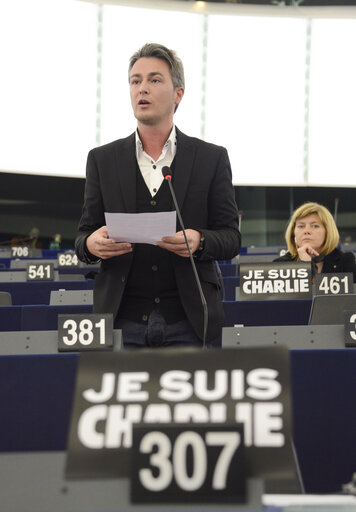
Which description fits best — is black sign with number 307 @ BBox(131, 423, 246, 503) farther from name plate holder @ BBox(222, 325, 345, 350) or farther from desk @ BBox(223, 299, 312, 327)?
desk @ BBox(223, 299, 312, 327)

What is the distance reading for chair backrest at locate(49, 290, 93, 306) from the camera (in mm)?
5582

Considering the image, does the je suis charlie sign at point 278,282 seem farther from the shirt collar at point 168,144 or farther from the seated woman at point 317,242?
the shirt collar at point 168,144

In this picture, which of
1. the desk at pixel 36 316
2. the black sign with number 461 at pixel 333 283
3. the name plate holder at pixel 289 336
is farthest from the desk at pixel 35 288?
the name plate holder at pixel 289 336

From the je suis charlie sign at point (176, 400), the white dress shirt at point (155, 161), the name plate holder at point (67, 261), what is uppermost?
the white dress shirt at point (155, 161)

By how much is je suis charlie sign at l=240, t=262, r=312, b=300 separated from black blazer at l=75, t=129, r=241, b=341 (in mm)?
1965

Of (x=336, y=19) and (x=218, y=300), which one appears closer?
(x=218, y=300)

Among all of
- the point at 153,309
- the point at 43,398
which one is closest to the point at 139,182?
the point at 153,309

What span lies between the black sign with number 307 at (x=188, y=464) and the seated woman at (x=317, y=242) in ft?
14.3

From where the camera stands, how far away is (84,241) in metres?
2.72

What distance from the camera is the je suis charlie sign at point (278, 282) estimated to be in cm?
477

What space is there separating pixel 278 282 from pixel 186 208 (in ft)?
6.91

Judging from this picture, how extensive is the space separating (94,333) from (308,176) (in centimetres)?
1386

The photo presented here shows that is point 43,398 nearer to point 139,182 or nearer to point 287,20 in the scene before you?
point 139,182

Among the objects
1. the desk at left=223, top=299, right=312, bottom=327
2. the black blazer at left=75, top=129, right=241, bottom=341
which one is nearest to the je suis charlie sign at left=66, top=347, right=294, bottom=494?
the black blazer at left=75, top=129, right=241, bottom=341
